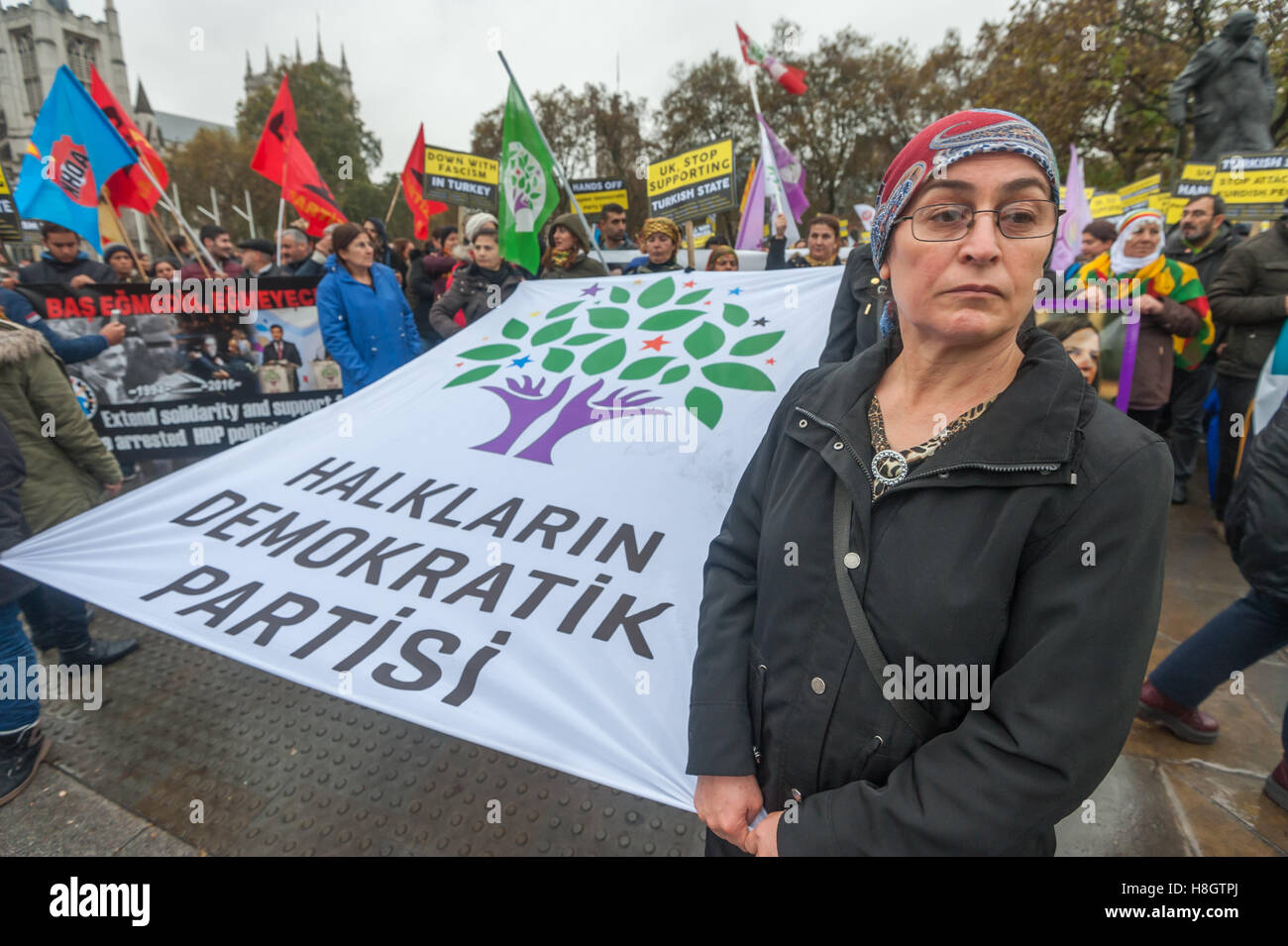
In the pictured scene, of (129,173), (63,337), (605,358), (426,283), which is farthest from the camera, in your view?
(426,283)

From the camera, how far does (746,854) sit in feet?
4.49

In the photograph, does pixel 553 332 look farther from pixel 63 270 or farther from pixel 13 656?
pixel 63 270

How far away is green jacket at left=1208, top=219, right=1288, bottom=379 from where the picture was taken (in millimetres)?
4109

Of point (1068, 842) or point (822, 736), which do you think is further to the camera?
point (1068, 842)

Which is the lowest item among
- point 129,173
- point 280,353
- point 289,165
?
point 280,353

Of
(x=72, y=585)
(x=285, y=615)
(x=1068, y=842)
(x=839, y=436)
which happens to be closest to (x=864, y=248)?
(x=839, y=436)

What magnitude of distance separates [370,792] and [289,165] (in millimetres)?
6619

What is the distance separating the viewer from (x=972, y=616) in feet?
3.24

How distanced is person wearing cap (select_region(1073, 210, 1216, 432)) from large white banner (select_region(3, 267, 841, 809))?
8.45 feet

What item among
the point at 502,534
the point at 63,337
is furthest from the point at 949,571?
the point at 63,337

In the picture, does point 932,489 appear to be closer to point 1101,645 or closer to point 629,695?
point 1101,645

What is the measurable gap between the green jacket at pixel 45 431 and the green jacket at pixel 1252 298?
642 centimetres

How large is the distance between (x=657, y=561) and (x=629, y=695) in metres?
0.45
